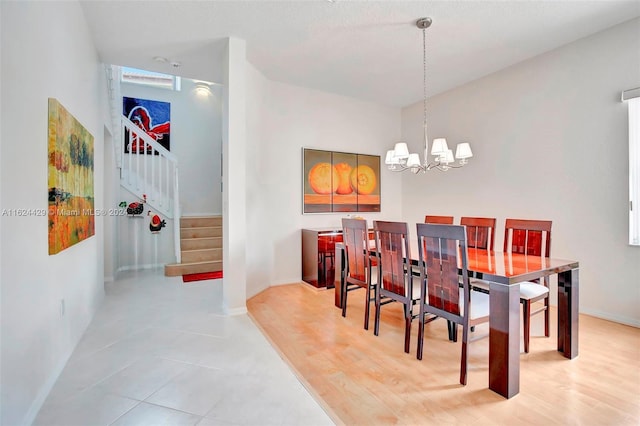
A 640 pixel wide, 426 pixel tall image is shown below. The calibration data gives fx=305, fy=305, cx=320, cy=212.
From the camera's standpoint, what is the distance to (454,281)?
79.4 inches

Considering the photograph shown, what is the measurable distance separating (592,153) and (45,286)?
188 inches

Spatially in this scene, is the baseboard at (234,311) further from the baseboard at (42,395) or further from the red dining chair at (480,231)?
the red dining chair at (480,231)

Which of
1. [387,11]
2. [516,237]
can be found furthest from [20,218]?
→ [516,237]

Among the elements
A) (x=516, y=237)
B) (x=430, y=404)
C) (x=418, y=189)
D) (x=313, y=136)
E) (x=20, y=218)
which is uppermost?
(x=313, y=136)

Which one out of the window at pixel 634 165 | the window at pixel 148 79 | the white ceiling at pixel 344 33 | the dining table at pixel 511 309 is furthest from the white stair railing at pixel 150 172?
the window at pixel 634 165

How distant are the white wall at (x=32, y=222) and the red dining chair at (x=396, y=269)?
7.36ft

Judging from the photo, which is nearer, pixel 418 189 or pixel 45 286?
pixel 45 286

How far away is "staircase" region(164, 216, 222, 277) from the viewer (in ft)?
15.9

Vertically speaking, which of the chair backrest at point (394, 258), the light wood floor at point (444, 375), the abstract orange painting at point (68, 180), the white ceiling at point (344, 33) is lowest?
the light wood floor at point (444, 375)

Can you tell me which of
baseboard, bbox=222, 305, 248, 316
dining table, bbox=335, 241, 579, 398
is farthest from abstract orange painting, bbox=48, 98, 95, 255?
dining table, bbox=335, 241, 579, 398

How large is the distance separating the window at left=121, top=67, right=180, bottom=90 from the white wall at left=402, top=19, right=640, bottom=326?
5.21 m

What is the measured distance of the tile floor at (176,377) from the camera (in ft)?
5.36

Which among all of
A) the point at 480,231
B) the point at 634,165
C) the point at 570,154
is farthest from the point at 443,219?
the point at 634,165

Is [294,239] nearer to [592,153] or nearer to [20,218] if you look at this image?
[20,218]
